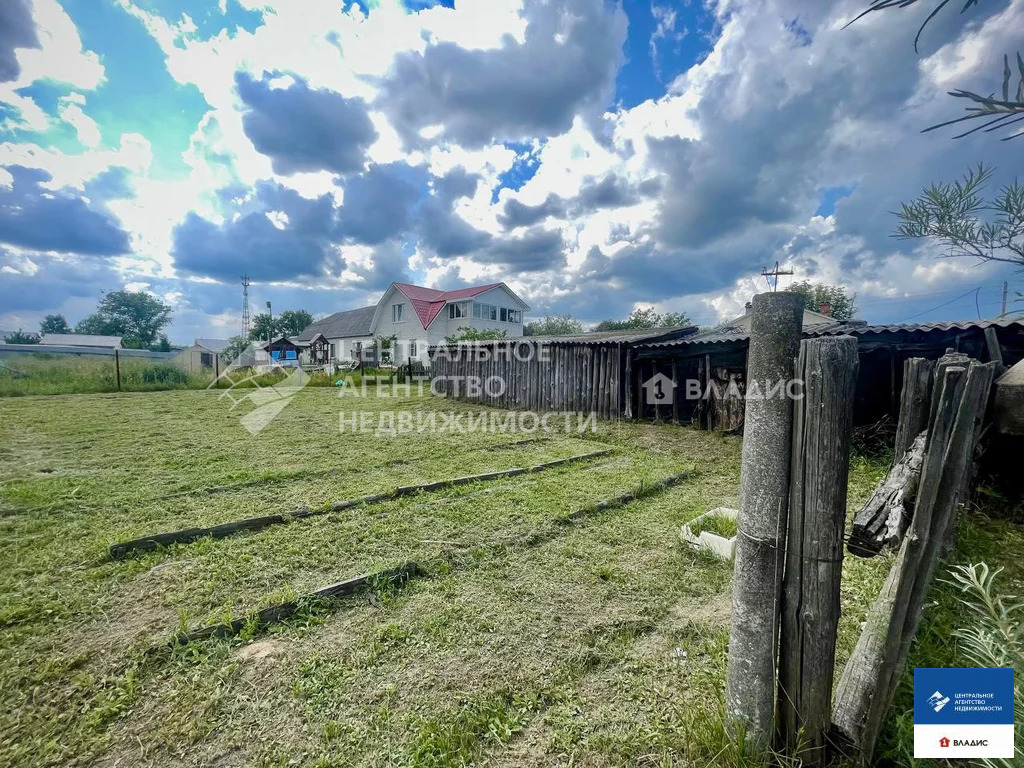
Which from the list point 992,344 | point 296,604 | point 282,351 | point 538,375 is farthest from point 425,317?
point 296,604

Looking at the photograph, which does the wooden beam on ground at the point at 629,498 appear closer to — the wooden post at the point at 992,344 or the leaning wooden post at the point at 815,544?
the leaning wooden post at the point at 815,544

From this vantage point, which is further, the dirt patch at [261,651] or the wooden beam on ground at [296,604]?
the wooden beam on ground at [296,604]

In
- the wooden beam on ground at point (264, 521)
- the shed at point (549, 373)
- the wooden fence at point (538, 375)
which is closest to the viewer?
the wooden beam on ground at point (264, 521)

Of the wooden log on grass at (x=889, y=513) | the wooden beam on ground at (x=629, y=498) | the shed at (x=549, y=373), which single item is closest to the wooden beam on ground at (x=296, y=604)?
the wooden beam on ground at (x=629, y=498)

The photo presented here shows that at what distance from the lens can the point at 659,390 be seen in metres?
8.31

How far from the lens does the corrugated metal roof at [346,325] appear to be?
29.3 metres

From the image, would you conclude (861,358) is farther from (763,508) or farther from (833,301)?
(833,301)

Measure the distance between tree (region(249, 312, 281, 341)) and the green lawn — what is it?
48.7 metres

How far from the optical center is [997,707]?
3.43 feet

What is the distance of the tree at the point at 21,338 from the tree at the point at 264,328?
→ 18502 millimetres

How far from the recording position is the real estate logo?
1035 millimetres

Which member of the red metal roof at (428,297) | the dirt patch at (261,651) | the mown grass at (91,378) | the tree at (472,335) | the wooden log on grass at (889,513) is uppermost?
the red metal roof at (428,297)

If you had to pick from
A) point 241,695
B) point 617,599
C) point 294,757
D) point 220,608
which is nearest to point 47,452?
point 220,608

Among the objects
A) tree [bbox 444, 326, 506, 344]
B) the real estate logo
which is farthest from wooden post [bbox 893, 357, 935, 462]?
tree [bbox 444, 326, 506, 344]
